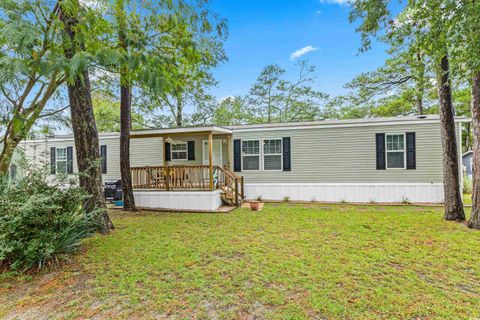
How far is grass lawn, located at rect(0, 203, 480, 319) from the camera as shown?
2.45 metres

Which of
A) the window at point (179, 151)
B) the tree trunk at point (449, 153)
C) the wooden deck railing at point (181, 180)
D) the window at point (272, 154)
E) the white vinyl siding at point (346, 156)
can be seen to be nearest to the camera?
the tree trunk at point (449, 153)

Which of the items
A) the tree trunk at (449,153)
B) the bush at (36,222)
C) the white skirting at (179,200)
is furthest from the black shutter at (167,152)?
the tree trunk at (449,153)

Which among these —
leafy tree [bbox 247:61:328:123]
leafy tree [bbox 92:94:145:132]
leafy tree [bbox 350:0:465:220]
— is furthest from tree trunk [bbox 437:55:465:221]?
leafy tree [bbox 92:94:145:132]

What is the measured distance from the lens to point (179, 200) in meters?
8.17

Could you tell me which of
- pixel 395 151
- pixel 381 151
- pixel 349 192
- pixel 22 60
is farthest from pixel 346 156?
pixel 22 60

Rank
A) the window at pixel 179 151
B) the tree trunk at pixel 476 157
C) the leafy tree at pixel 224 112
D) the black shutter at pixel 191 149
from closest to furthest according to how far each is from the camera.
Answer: the tree trunk at pixel 476 157 → the black shutter at pixel 191 149 → the window at pixel 179 151 → the leafy tree at pixel 224 112

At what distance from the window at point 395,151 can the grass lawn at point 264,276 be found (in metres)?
3.50

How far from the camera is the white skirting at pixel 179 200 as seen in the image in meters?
7.92

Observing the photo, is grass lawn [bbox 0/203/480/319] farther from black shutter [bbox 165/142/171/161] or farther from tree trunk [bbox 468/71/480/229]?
black shutter [bbox 165/142/171/161]

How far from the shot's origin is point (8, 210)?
3.33m

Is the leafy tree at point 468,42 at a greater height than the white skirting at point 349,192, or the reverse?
the leafy tree at point 468,42

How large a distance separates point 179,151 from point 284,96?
37.1 ft

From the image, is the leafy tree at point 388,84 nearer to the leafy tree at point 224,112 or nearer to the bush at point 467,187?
the bush at point 467,187

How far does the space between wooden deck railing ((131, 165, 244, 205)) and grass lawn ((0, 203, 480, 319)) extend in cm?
289
